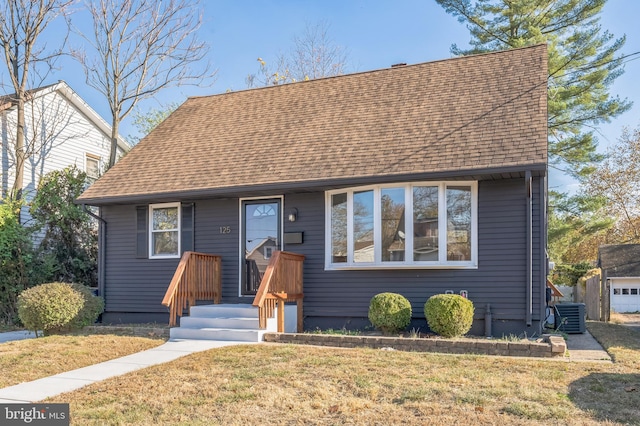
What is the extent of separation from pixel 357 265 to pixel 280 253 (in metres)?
1.33

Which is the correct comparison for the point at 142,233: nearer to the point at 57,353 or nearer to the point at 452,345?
the point at 57,353

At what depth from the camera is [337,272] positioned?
1003 centimetres

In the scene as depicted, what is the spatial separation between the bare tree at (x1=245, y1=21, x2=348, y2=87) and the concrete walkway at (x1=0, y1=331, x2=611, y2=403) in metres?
18.4

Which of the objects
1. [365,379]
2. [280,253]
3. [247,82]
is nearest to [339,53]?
[247,82]

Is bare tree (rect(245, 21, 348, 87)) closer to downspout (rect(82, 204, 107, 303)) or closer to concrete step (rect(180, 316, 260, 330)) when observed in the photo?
downspout (rect(82, 204, 107, 303))

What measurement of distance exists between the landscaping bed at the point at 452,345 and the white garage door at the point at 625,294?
16.6 m

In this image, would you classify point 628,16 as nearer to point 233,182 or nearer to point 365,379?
point 233,182

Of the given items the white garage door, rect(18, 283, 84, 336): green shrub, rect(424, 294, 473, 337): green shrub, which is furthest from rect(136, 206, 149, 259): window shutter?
the white garage door

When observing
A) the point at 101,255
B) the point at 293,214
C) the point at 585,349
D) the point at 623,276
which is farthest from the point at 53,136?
the point at 623,276

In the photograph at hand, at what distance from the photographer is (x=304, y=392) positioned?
540 centimetres

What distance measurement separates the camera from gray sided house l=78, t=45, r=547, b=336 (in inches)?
354

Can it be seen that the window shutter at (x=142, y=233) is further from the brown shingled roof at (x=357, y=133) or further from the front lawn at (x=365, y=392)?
the front lawn at (x=365, y=392)

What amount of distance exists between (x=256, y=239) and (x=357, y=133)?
280 centimetres

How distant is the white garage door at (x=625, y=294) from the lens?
2253 cm
